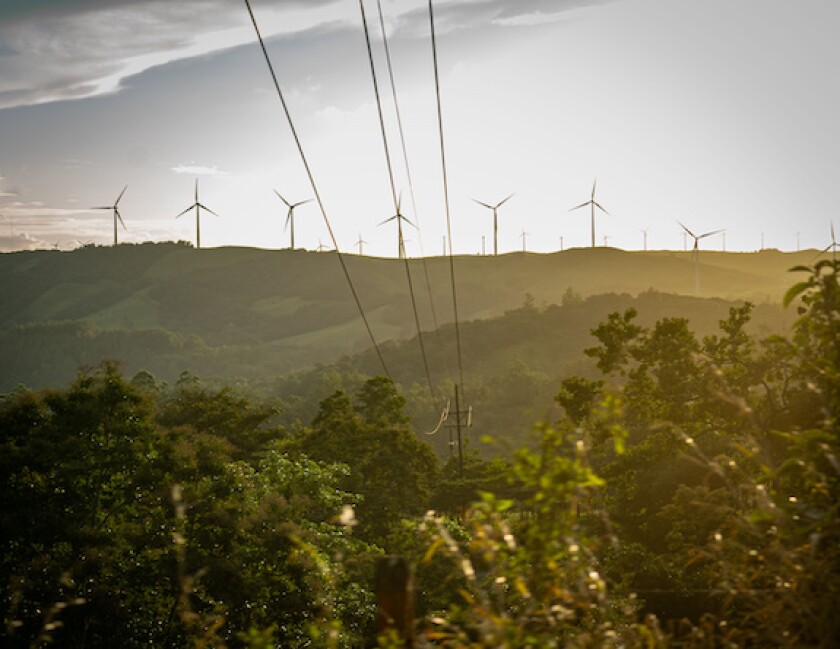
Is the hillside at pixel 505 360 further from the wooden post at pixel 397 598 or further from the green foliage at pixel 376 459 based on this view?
the wooden post at pixel 397 598

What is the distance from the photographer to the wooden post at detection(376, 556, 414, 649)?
457cm

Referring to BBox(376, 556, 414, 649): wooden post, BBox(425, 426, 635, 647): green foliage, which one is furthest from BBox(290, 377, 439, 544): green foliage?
BBox(376, 556, 414, 649): wooden post

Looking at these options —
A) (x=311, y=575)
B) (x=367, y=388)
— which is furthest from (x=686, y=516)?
(x=367, y=388)

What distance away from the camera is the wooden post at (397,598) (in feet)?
15.0

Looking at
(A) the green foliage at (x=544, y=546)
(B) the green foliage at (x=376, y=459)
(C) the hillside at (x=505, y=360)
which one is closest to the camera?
(A) the green foliage at (x=544, y=546)

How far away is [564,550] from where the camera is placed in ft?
15.5

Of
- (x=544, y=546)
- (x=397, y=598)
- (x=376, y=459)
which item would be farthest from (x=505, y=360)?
(x=397, y=598)

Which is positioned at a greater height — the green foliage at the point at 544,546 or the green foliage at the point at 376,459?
the green foliage at the point at 544,546

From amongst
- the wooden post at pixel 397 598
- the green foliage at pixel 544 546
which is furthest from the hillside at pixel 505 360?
the wooden post at pixel 397 598

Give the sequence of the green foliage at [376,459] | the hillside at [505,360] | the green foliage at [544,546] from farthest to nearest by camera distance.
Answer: the hillside at [505,360], the green foliage at [376,459], the green foliage at [544,546]

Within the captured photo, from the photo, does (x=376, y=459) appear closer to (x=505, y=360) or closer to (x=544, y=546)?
(x=544, y=546)

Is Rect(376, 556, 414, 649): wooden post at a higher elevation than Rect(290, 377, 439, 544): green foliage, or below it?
higher

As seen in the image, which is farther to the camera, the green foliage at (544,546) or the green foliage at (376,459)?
the green foliage at (376,459)

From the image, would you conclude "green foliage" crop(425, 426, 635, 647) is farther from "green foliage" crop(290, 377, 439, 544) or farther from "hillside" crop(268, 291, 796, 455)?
"hillside" crop(268, 291, 796, 455)
